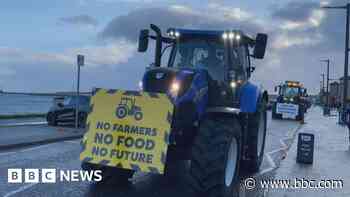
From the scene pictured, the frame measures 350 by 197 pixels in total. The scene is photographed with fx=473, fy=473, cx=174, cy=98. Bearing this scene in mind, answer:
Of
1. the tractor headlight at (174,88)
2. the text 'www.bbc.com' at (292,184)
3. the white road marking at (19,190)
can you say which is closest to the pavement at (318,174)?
the text 'www.bbc.com' at (292,184)

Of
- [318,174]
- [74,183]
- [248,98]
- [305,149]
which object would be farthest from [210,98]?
[305,149]

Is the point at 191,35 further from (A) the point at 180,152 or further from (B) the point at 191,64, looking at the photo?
(A) the point at 180,152

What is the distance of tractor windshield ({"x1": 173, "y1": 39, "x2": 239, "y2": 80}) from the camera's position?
29.5 ft

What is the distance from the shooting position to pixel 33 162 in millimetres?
10938

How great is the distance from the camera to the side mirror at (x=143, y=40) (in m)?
9.41

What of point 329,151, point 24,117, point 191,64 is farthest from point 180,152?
point 24,117

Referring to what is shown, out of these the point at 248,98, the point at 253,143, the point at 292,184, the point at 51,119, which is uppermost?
the point at 248,98

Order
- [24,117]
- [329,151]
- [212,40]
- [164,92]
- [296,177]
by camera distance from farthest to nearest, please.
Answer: [24,117] < [329,151] < [296,177] < [212,40] < [164,92]

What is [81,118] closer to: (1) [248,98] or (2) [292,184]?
(1) [248,98]

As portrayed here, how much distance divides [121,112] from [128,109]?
13cm

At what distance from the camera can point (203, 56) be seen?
30.1 ft

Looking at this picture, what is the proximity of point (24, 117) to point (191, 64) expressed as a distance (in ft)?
75.2

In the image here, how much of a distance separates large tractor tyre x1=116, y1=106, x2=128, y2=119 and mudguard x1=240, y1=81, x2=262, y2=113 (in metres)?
2.69

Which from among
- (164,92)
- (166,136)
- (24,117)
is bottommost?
(24,117)
